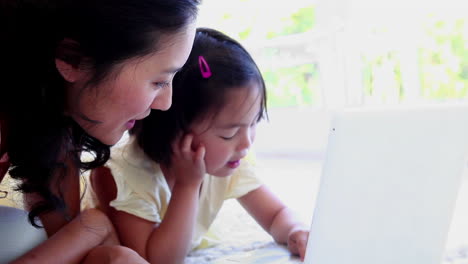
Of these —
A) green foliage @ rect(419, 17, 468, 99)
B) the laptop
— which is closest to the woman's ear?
the laptop

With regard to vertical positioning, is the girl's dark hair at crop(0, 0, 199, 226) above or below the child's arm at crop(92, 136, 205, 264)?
above

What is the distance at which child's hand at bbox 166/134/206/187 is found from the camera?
90 cm

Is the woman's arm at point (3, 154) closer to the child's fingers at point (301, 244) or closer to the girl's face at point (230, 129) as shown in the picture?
the girl's face at point (230, 129)

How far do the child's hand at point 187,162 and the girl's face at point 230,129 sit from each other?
0.05 ft

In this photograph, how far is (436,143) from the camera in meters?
0.55

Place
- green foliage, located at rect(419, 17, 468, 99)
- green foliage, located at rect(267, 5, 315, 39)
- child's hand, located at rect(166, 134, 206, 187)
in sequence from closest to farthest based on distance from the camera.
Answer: child's hand, located at rect(166, 134, 206, 187)
green foliage, located at rect(419, 17, 468, 99)
green foliage, located at rect(267, 5, 315, 39)

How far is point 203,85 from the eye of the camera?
2.87ft

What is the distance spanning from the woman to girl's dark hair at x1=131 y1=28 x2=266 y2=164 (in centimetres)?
15

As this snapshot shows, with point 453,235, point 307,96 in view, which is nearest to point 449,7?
point 307,96

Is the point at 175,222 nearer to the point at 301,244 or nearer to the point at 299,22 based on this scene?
the point at 301,244

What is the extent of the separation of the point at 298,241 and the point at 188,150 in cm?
23

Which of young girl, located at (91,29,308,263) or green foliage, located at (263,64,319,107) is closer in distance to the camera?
young girl, located at (91,29,308,263)

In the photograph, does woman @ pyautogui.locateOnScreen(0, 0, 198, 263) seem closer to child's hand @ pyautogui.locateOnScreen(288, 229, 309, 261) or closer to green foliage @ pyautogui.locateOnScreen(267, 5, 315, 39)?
child's hand @ pyautogui.locateOnScreen(288, 229, 309, 261)

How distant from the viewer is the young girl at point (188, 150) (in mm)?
873
